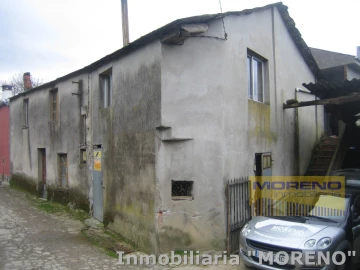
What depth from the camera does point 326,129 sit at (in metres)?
14.3

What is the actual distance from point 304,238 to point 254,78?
478 cm

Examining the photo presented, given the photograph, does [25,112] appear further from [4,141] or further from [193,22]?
[193,22]

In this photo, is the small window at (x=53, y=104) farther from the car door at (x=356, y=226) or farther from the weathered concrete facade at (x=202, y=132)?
the car door at (x=356, y=226)

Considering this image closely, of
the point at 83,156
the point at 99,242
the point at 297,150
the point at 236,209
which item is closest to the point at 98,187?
the point at 83,156

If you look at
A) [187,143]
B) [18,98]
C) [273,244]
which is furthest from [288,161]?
[18,98]

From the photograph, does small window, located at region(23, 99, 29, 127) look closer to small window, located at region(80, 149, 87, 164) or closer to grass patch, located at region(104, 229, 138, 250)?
small window, located at region(80, 149, 87, 164)

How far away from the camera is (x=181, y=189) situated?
6.66 metres

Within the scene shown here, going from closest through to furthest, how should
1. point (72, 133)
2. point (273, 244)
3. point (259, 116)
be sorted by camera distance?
point (273, 244) → point (259, 116) → point (72, 133)

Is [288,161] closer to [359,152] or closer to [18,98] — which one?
[359,152]

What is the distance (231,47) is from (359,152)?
23.9 feet

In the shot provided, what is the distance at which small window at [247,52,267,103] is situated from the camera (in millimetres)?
8141

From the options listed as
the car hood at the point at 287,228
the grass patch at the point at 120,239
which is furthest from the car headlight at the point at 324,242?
the grass patch at the point at 120,239

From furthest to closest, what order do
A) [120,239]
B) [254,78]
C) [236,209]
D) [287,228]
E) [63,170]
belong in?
[63,170] → [254,78] → [120,239] → [236,209] → [287,228]

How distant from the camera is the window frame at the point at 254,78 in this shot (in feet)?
26.6
